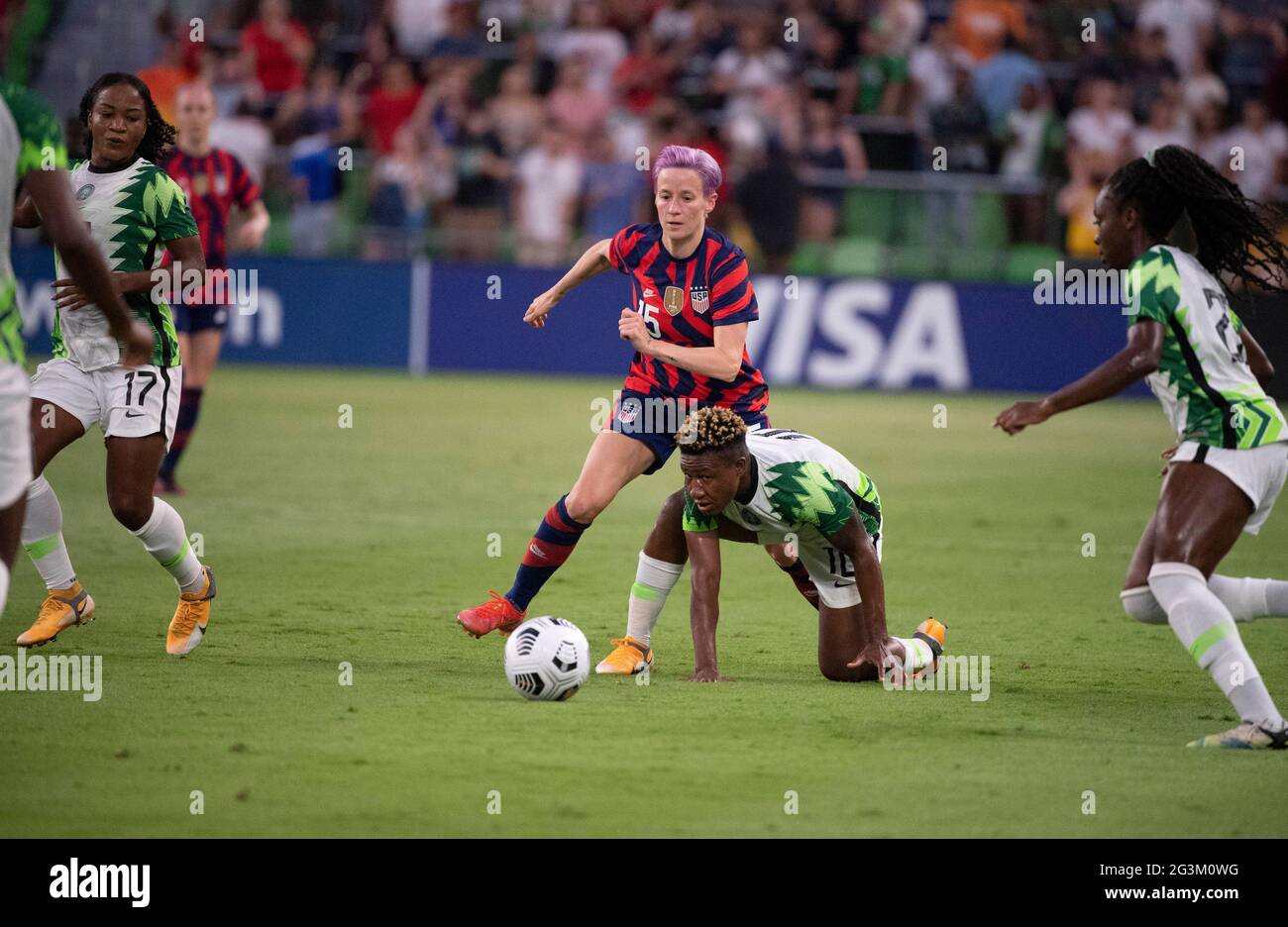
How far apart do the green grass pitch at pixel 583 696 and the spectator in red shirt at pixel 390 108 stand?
8.55m

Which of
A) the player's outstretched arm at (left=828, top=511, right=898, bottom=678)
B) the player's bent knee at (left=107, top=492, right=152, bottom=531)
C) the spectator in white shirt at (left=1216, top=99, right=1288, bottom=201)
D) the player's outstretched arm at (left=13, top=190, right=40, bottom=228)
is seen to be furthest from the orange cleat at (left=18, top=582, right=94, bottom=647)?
the spectator in white shirt at (left=1216, top=99, right=1288, bottom=201)

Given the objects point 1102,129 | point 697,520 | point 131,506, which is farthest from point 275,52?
point 697,520

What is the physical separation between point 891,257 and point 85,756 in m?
16.3

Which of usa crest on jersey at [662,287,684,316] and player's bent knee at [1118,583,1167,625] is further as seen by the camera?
usa crest on jersey at [662,287,684,316]

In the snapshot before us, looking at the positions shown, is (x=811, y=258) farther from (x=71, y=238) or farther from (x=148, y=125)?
(x=71, y=238)

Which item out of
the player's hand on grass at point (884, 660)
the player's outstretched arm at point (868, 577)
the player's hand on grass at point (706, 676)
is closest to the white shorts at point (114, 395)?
the player's hand on grass at point (706, 676)

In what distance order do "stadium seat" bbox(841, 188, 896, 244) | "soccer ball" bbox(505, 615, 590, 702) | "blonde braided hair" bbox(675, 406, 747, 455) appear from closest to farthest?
"soccer ball" bbox(505, 615, 590, 702) < "blonde braided hair" bbox(675, 406, 747, 455) < "stadium seat" bbox(841, 188, 896, 244)

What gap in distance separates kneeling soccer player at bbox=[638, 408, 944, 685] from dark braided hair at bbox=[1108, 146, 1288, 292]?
5.51ft

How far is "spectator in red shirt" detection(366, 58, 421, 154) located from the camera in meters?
22.4

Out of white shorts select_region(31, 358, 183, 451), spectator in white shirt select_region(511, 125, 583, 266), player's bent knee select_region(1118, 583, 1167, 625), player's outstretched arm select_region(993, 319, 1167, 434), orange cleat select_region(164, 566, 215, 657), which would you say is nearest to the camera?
player's outstretched arm select_region(993, 319, 1167, 434)

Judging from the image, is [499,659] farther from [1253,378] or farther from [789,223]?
[789,223]

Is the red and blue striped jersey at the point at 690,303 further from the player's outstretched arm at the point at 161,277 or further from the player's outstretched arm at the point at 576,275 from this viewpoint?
the player's outstretched arm at the point at 161,277

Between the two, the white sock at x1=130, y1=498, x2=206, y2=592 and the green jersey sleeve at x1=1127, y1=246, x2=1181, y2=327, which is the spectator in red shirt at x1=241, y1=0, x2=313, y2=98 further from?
the green jersey sleeve at x1=1127, y1=246, x2=1181, y2=327

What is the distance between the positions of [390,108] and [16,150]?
17.5 metres
